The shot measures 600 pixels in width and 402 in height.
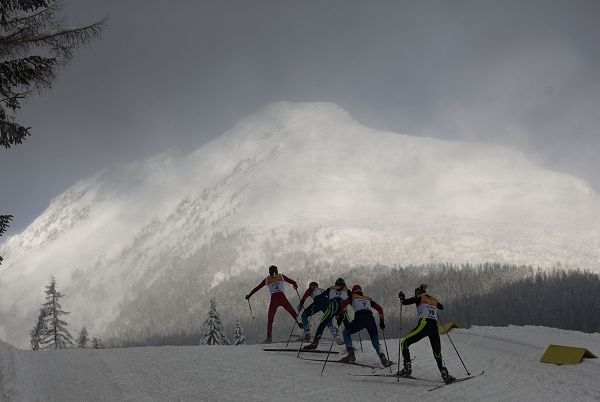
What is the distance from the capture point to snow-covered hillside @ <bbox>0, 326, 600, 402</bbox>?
9.66m

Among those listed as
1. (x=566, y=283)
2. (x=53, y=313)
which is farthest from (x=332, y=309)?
(x=566, y=283)

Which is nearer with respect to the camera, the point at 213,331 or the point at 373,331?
the point at 373,331

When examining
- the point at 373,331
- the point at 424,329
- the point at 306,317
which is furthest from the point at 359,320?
the point at 306,317

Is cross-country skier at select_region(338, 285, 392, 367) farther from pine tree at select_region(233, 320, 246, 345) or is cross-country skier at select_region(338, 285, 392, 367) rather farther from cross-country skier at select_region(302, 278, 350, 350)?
pine tree at select_region(233, 320, 246, 345)

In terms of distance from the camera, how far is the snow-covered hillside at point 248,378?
966 centimetres

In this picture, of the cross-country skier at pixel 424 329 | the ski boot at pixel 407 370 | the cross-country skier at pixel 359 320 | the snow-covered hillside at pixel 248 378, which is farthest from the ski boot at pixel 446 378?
the cross-country skier at pixel 359 320

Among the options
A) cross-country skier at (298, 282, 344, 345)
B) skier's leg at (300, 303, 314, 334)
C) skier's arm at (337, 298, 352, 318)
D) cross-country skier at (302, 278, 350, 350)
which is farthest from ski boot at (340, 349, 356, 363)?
skier's leg at (300, 303, 314, 334)

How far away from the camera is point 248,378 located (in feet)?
37.0

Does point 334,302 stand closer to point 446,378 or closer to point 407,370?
point 407,370

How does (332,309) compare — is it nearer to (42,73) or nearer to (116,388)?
(116,388)

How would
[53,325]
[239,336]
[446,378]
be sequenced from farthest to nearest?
[239,336] → [53,325] → [446,378]

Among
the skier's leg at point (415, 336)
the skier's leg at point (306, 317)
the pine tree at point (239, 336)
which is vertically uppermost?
the skier's leg at point (306, 317)

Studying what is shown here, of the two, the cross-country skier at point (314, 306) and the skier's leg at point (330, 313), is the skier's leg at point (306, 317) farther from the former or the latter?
the skier's leg at point (330, 313)

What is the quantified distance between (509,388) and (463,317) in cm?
15403
